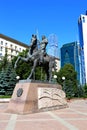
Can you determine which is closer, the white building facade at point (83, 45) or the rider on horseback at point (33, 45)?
the rider on horseback at point (33, 45)

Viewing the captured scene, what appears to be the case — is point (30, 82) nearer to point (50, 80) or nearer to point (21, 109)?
point (21, 109)

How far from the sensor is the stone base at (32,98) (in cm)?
1330

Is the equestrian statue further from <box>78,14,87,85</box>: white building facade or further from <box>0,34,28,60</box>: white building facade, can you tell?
<box>78,14,87,85</box>: white building facade

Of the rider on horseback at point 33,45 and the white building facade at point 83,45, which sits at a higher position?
the white building facade at point 83,45

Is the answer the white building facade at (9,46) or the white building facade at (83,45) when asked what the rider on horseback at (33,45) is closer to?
the white building facade at (9,46)

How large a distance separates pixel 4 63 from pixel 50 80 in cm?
2847

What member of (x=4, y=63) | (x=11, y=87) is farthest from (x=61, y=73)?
(x=11, y=87)

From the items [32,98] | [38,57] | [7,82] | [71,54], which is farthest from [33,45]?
[71,54]

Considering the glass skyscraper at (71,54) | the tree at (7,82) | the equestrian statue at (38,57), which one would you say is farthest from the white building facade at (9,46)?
the equestrian statue at (38,57)

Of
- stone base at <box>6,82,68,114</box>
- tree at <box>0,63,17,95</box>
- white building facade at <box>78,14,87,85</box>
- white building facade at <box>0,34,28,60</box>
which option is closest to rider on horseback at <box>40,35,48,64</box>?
stone base at <box>6,82,68,114</box>

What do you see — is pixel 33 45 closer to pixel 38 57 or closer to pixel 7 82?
pixel 38 57

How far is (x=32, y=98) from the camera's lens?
45.2 ft

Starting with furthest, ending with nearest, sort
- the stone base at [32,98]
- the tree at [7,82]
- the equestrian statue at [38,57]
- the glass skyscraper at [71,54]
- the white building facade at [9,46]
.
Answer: the glass skyscraper at [71,54] < the white building facade at [9,46] < the tree at [7,82] < the equestrian statue at [38,57] < the stone base at [32,98]

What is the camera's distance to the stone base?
13305 mm
